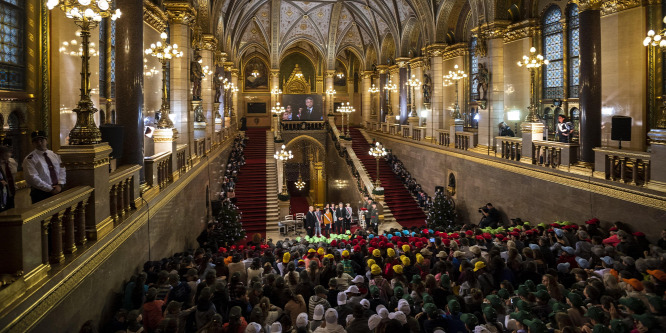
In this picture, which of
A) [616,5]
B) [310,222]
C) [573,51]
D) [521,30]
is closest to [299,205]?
[310,222]

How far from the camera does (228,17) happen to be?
27.0 meters

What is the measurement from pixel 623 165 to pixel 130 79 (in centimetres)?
1233

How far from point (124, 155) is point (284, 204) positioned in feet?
44.0

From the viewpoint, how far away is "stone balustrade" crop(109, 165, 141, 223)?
728 centimetres

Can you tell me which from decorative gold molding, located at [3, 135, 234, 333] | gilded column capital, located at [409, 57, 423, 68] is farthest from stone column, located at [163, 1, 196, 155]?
gilded column capital, located at [409, 57, 423, 68]

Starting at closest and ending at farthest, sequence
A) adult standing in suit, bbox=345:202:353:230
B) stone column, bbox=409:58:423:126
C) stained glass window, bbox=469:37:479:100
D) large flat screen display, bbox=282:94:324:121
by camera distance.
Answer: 1. adult standing in suit, bbox=345:202:353:230
2. stained glass window, bbox=469:37:479:100
3. stone column, bbox=409:58:423:126
4. large flat screen display, bbox=282:94:324:121

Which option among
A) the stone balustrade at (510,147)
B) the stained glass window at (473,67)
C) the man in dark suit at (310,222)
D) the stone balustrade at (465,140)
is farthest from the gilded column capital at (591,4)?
the man in dark suit at (310,222)

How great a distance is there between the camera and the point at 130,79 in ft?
31.9

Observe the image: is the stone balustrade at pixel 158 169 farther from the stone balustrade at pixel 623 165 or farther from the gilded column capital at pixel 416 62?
the gilded column capital at pixel 416 62

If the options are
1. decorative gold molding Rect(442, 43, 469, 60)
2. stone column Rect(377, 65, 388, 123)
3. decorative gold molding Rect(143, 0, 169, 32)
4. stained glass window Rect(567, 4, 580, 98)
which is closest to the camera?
decorative gold molding Rect(143, 0, 169, 32)

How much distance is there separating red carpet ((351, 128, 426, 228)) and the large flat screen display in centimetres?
1009

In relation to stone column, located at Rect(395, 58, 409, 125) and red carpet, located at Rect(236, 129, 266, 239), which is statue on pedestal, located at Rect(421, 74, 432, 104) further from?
red carpet, located at Rect(236, 129, 266, 239)

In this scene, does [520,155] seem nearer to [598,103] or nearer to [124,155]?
[598,103]

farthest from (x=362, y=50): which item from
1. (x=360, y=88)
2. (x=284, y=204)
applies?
(x=284, y=204)
